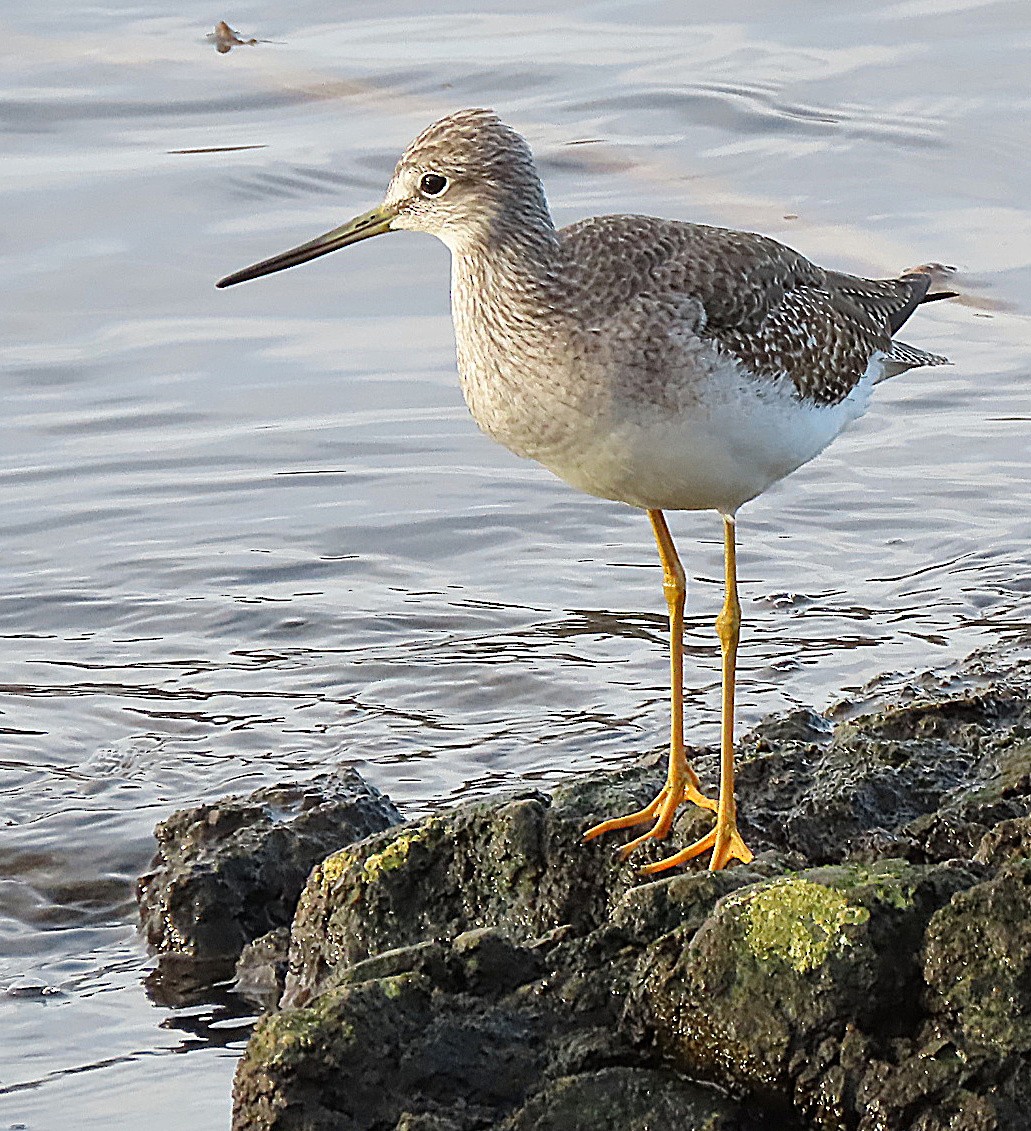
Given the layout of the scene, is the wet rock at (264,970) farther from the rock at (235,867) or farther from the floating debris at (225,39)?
the floating debris at (225,39)

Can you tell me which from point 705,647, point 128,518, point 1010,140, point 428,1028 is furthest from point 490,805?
point 1010,140

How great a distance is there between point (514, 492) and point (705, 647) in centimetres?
194

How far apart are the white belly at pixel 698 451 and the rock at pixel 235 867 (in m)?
1.26

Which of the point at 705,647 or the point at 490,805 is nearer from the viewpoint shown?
the point at 490,805

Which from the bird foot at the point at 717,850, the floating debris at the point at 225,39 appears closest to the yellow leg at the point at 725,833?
the bird foot at the point at 717,850

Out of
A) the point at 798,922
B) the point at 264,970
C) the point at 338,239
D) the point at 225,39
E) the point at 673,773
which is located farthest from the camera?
the point at 225,39

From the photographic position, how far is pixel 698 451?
5742 mm

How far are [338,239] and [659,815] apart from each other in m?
2.02

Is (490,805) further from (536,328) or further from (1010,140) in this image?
(1010,140)

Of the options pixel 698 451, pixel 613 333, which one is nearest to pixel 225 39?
pixel 613 333

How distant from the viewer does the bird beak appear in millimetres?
6281

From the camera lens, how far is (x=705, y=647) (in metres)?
8.63

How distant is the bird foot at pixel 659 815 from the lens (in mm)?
5635

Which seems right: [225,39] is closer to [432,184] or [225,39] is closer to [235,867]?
[432,184]
